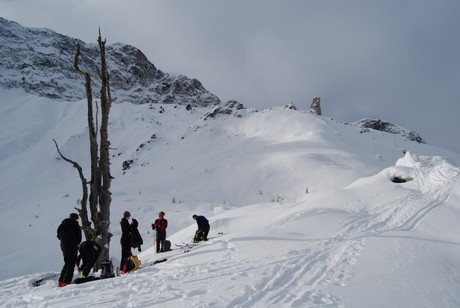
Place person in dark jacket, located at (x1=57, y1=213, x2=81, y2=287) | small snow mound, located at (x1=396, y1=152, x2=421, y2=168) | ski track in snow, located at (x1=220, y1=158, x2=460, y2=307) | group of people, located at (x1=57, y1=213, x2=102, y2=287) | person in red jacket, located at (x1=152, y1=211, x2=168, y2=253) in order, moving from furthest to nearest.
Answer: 1. small snow mound, located at (x1=396, y1=152, x2=421, y2=168)
2. person in red jacket, located at (x1=152, y1=211, x2=168, y2=253)
3. group of people, located at (x1=57, y1=213, x2=102, y2=287)
4. person in dark jacket, located at (x1=57, y1=213, x2=81, y2=287)
5. ski track in snow, located at (x1=220, y1=158, x2=460, y2=307)

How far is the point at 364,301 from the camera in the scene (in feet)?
14.4

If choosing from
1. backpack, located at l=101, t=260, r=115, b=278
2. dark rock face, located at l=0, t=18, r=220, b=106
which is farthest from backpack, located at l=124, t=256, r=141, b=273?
dark rock face, located at l=0, t=18, r=220, b=106

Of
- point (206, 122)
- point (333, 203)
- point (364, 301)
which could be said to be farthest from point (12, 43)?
point (364, 301)

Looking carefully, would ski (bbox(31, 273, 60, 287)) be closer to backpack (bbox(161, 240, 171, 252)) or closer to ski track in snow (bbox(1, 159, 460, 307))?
ski track in snow (bbox(1, 159, 460, 307))

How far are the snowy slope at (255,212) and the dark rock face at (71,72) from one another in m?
18.5

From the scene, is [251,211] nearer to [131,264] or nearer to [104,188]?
[104,188]

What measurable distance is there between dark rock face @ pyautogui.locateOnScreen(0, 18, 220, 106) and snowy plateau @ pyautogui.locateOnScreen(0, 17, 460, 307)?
1693 centimetres

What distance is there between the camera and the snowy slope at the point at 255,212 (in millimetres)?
5086

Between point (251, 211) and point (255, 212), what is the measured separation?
439 millimetres

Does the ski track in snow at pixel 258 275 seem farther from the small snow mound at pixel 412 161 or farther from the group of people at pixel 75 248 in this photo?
the small snow mound at pixel 412 161

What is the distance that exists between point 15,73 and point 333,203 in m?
55.4

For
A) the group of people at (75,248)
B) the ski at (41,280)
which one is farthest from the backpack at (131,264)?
the ski at (41,280)

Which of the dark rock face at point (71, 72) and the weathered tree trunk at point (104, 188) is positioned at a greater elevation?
the dark rock face at point (71, 72)

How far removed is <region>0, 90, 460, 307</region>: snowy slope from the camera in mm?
5086
